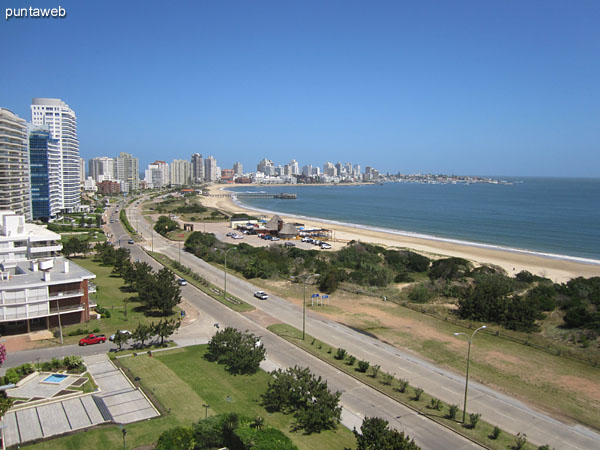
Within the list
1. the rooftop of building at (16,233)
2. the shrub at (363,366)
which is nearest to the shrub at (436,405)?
the shrub at (363,366)

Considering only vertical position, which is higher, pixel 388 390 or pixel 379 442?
pixel 379 442

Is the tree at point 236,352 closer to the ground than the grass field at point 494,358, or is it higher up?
higher up

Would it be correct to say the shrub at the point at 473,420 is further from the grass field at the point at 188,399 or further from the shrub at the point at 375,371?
the shrub at the point at 375,371

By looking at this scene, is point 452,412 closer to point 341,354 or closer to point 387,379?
point 387,379

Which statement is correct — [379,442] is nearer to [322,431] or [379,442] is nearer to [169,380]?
[322,431]

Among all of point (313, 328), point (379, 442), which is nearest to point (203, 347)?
point (313, 328)

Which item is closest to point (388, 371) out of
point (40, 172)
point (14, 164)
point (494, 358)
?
point (494, 358)
